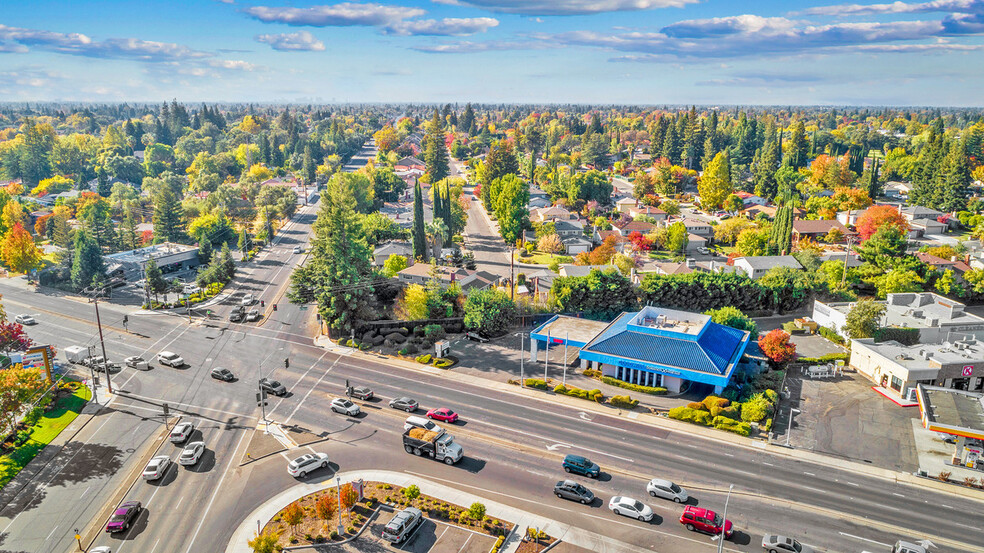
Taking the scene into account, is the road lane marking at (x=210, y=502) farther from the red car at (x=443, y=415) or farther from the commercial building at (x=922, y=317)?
the commercial building at (x=922, y=317)

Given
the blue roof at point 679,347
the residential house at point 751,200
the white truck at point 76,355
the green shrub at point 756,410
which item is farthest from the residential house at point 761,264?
the white truck at point 76,355

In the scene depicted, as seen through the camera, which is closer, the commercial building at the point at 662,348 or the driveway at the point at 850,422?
the driveway at the point at 850,422

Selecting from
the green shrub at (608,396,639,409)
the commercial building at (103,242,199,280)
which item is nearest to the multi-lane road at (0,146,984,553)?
the green shrub at (608,396,639,409)

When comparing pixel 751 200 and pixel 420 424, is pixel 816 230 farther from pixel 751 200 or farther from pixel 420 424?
pixel 420 424

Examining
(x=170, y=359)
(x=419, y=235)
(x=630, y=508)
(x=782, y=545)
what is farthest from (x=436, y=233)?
(x=782, y=545)

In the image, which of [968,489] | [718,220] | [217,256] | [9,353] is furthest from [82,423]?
[718,220]

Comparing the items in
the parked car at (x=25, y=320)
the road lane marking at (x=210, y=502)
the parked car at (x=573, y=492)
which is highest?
the parked car at (x=25, y=320)
